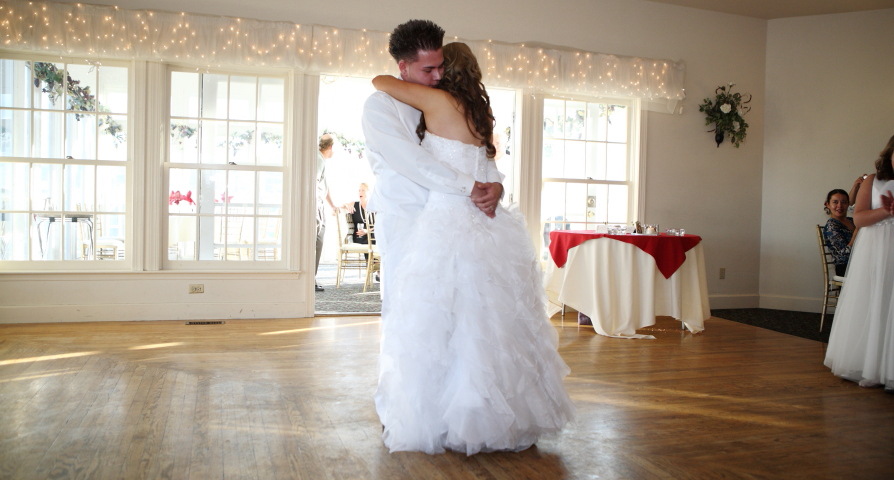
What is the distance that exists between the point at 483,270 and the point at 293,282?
360 cm

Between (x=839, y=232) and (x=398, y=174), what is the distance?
4723mm

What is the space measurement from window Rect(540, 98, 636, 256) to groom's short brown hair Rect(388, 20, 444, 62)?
417cm

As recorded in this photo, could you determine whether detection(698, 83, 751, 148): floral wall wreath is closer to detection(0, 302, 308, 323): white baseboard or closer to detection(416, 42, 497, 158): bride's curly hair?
detection(0, 302, 308, 323): white baseboard

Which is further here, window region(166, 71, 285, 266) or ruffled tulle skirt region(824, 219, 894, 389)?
window region(166, 71, 285, 266)

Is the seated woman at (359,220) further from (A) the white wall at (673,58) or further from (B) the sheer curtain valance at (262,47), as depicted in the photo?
(B) the sheer curtain valance at (262,47)

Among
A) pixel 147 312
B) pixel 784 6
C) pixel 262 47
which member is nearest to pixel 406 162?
pixel 262 47

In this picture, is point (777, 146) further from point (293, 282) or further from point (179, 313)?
point (179, 313)

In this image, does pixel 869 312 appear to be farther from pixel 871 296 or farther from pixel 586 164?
pixel 586 164

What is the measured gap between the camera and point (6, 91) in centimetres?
516

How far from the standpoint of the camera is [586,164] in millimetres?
6590

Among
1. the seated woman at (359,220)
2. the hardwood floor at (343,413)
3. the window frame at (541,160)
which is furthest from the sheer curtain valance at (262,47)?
the seated woman at (359,220)

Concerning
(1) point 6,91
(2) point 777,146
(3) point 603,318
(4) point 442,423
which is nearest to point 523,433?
(4) point 442,423

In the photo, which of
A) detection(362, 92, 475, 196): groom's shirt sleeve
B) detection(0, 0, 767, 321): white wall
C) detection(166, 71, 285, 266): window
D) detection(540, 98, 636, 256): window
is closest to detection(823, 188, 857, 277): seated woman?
detection(0, 0, 767, 321): white wall

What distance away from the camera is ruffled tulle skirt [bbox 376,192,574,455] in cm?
224
